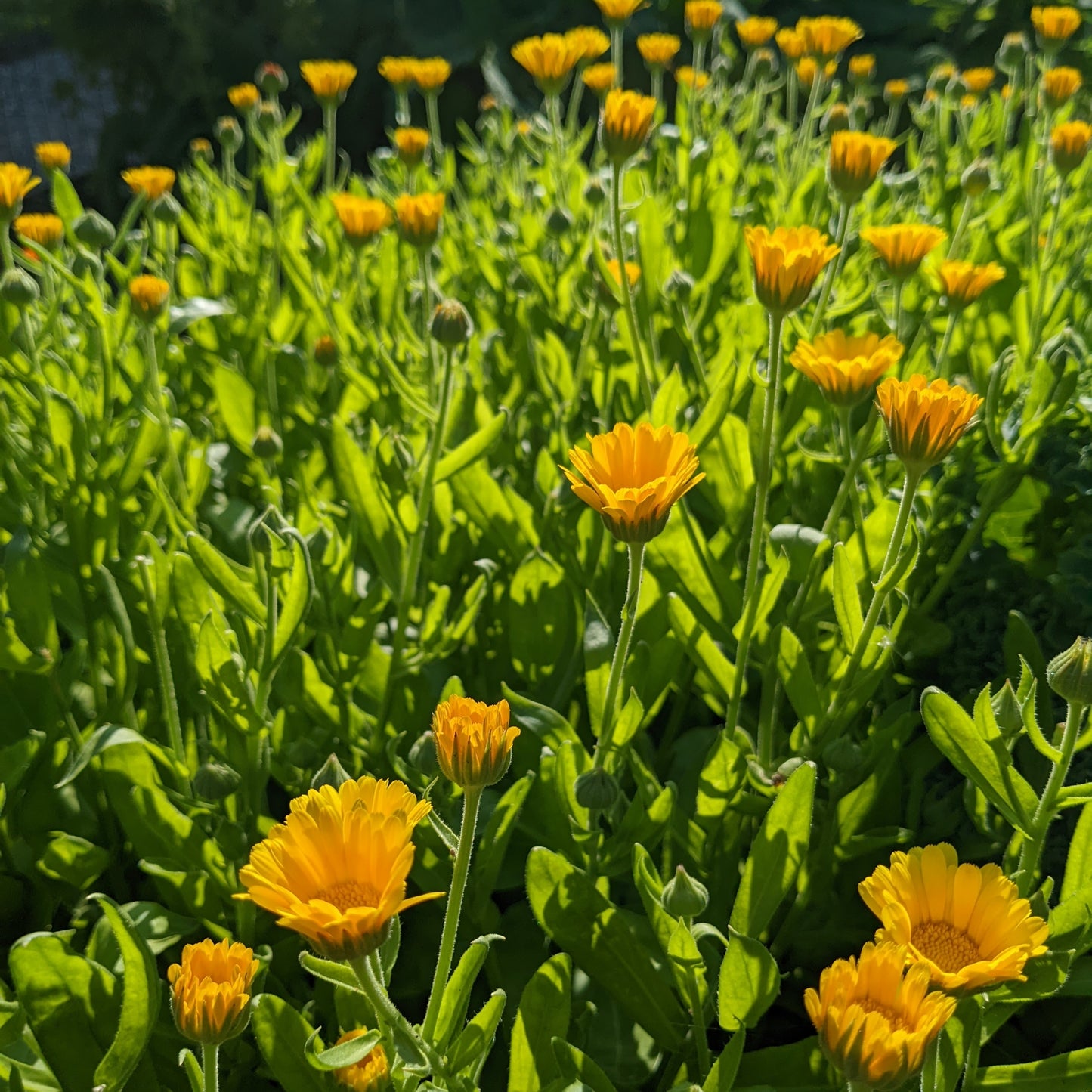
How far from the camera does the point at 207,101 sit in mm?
5250

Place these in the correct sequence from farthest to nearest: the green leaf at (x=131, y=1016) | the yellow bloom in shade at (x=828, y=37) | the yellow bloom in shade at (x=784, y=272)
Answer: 1. the yellow bloom in shade at (x=828, y=37)
2. the yellow bloom in shade at (x=784, y=272)
3. the green leaf at (x=131, y=1016)

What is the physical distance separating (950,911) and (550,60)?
1265 mm

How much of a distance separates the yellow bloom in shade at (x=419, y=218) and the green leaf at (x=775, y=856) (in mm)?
692

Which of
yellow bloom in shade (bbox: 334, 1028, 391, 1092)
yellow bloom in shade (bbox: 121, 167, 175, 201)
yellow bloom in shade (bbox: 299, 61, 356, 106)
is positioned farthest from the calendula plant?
yellow bloom in shade (bbox: 299, 61, 356, 106)

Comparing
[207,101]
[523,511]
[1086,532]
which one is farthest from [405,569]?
[207,101]

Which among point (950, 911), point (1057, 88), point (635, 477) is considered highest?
point (1057, 88)

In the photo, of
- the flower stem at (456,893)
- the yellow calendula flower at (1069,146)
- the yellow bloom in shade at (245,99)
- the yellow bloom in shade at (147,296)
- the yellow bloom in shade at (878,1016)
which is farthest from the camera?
the yellow bloom in shade at (245,99)

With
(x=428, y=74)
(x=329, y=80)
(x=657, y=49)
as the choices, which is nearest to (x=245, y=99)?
(x=329, y=80)

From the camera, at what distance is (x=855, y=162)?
1.07m

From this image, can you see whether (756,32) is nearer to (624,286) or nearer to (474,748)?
(624,286)

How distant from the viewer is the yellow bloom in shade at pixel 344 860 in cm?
51

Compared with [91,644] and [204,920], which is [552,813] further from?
[91,644]

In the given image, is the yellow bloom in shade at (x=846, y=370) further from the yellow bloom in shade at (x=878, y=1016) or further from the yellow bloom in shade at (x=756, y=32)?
the yellow bloom in shade at (x=756, y=32)

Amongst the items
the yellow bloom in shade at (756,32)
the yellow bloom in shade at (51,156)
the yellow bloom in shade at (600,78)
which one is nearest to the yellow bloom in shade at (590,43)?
the yellow bloom in shade at (600,78)
